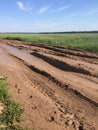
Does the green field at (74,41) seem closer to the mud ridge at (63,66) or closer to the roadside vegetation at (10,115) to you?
the mud ridge at (63,66)

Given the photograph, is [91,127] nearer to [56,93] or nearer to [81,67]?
[56,93]

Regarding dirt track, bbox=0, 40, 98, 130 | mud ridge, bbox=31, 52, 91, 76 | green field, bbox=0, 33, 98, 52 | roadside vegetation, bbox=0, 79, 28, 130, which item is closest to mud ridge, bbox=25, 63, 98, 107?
dirt track, bbox=0, 40, 98, 130

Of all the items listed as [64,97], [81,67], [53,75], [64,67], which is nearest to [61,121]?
[64,97]

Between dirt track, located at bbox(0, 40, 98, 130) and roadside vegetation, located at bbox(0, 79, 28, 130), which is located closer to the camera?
roadside vegetation, located at bbox(0, 79, 28, 130)

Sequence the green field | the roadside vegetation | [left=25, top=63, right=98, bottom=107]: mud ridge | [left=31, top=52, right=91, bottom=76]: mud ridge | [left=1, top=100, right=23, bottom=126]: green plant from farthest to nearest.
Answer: the green field → [left=31, top=52, right=91, bottom=76]: mud ridge → [left=25, top=63, right=98, bottom=107]: mud ridge → [left=1, top=100, right=23, bottom=126]: green plant → the roadside vegetation

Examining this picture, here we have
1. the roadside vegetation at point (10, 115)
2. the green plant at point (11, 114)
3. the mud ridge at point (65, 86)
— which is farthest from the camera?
the mud ridge at point (65, 86)

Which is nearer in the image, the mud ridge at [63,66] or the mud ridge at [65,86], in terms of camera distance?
the mud ridge at [65,86]

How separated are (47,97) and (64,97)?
58 cm

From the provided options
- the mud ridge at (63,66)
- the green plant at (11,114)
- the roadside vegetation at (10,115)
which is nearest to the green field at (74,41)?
the mud ridge at (63,66)

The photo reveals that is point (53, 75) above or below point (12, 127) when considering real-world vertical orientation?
below

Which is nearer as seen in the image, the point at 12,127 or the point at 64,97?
the point at 12,127

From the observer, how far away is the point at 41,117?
25.1 feet

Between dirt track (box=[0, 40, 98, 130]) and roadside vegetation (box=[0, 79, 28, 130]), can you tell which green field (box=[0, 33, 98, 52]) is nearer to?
dirt track (box=[0, 40, 98, 130])

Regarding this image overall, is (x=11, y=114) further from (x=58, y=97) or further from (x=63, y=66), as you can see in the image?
(x=63, y=66)
